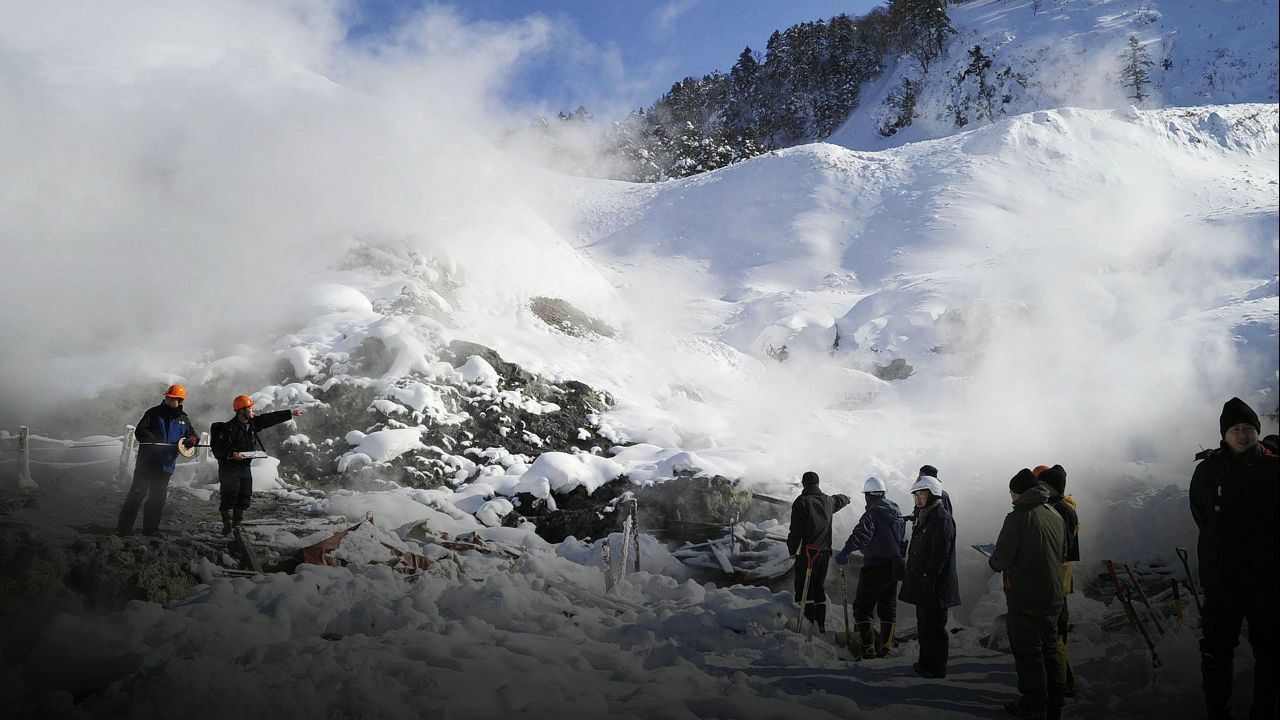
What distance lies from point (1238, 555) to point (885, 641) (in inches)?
108

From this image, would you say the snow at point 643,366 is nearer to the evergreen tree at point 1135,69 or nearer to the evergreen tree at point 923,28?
the evergreen tree at point 1135,69

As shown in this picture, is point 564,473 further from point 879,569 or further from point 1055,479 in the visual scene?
point 1055,479

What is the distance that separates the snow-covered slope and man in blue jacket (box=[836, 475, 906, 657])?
5088 centimetres

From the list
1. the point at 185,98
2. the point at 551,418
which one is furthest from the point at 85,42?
the point at 551,418

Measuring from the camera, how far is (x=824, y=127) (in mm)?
61531

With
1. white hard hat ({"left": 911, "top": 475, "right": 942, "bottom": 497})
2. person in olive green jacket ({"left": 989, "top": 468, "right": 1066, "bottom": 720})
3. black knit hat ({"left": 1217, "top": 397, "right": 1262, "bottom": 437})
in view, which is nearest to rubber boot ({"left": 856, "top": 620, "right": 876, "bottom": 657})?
white hard hat ({"left": 911, "top": 475, "right": 942, "bottom": 497})

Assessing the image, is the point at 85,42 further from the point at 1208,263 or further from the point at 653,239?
the point at 1208,263

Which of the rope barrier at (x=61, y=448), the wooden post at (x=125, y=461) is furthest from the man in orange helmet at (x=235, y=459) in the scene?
the rope barrier at (x=61, y=448)

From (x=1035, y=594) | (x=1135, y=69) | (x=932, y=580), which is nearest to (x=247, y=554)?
(x=932, y=580)

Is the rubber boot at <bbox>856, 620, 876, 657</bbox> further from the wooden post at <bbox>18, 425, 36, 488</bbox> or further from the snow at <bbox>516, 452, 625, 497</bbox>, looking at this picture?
the wooden post at <bbox>18, 425, 36, 488</bbox>

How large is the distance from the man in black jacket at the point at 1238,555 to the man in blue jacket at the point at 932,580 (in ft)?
4.65

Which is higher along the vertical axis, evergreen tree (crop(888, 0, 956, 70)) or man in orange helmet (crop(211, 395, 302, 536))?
evergreen tree (crop(888, 0, 956, 70))

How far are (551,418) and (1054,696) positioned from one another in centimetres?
951

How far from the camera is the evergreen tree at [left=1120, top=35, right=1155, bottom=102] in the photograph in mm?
45719
